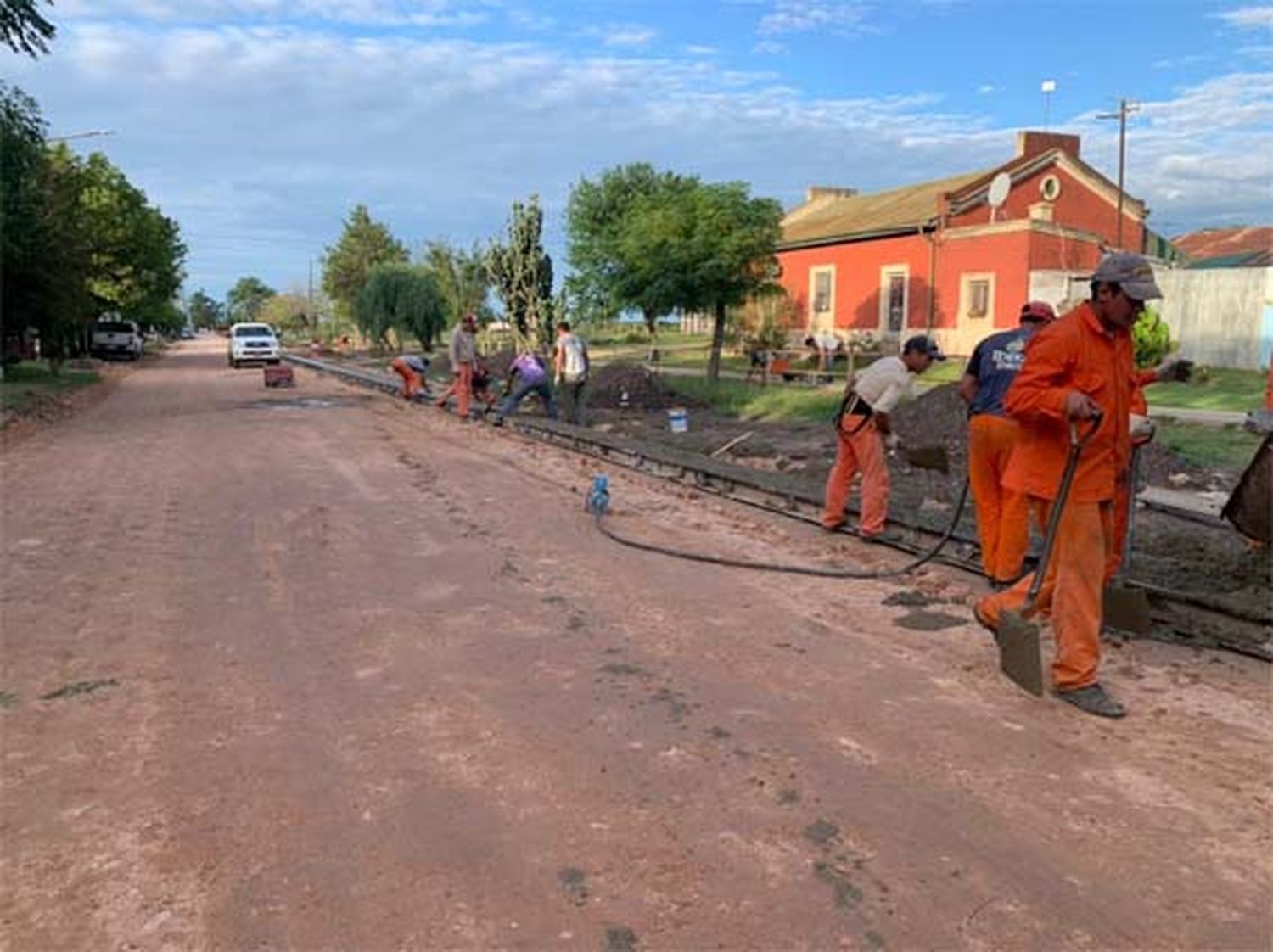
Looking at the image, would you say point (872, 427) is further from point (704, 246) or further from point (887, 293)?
point (887, 293)

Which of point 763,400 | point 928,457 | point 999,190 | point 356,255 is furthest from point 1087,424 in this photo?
point 356,255

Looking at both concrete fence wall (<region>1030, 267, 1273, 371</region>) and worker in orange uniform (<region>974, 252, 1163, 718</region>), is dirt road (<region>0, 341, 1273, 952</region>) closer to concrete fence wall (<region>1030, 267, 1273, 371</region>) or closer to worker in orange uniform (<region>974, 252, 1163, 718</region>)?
worker in orange uniform (<region>974, 252, 1163, 718</region>)

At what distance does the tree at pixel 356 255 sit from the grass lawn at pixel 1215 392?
176 feet

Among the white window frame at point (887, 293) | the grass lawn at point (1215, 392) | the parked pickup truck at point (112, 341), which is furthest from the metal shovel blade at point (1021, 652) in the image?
the parked pickup truck at point (112, 341)

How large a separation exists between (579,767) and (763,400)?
17.5 metres

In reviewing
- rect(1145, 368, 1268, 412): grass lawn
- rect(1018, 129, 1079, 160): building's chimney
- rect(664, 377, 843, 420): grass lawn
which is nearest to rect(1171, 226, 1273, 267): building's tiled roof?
rect(1018, 129, 1079, 160): building's chimney

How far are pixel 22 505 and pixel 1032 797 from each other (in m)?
9.11

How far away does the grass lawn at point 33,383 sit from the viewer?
21.2 meters

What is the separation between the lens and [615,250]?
97.2 feet

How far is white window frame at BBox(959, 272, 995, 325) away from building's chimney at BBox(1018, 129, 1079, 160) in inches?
248

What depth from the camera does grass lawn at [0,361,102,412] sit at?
21236mm

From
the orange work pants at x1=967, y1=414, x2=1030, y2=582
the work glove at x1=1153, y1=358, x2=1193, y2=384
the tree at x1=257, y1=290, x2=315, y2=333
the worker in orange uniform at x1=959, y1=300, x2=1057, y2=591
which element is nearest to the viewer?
the work glove at x1=1153, y1=358, x2=1193, y2=384

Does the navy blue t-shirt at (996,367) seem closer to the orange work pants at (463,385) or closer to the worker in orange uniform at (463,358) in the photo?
the worker in orange uniform at (463,358)

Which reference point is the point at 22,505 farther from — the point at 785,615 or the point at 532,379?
the point at 532,379
